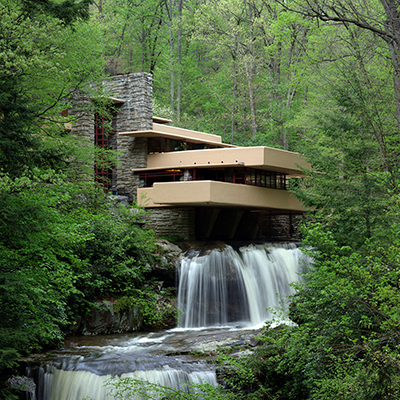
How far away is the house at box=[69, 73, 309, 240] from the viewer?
79.5ft

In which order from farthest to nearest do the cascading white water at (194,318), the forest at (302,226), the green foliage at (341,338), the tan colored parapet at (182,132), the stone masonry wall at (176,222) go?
the tan colored parapet at (182,132) → the stone masonry wall at (176,222) → the cascading white water at (194,318) → the forest at (302,226) → the green foliage at (341,338)

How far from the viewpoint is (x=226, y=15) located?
120 feet

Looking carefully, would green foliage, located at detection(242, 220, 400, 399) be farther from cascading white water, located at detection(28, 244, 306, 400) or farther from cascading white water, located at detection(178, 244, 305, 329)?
cascading white water, located at detection(178, 244, 305, 329)

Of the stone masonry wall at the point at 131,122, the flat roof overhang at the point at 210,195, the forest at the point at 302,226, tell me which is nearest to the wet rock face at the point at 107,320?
the forest at the point at 302,226

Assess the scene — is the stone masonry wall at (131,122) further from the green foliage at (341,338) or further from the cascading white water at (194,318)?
the green foliage at (341,338)

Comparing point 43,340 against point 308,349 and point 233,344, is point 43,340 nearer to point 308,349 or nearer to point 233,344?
point 233,344

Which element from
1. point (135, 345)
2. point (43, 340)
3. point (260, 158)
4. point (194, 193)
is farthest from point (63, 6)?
point (260, 158)

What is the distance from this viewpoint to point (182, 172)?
26.1 m

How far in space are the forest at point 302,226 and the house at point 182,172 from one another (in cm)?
424

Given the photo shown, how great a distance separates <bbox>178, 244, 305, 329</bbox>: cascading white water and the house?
10.0ft

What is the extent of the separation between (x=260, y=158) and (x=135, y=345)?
12001 millimetres

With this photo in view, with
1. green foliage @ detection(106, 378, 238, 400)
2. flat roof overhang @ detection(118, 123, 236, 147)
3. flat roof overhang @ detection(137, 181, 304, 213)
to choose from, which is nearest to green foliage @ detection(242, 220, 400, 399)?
green foliage @ detection(106, 378, 238, 400)

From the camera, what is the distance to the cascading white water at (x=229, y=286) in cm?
2016

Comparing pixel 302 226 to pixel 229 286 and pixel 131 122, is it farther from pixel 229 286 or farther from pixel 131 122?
pixel 131 122
